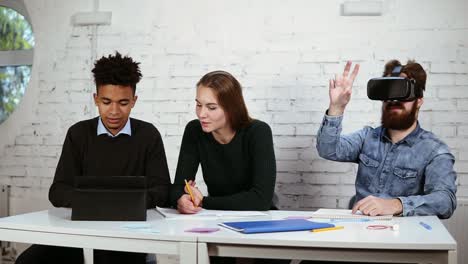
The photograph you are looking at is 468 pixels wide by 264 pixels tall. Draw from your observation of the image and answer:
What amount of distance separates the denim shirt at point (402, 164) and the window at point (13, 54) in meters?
2.55

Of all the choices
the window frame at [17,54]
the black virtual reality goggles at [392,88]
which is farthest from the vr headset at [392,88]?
the window frame at [17,54]

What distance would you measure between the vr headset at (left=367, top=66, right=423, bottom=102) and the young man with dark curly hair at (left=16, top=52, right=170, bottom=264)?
3.12 ft

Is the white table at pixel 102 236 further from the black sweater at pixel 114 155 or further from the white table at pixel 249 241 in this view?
the black sweater at pixel 114 155

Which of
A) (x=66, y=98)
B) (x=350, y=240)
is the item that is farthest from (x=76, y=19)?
(x=350, y=240)

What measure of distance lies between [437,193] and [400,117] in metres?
0.39

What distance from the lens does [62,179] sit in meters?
2.54

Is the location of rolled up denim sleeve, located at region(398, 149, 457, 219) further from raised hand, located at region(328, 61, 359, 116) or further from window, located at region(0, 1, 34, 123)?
window, located at region(0, 1, 34, 123)

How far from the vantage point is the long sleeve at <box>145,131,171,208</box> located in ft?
8.28

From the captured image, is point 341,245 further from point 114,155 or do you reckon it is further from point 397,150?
point 114,155

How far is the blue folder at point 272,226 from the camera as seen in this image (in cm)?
191

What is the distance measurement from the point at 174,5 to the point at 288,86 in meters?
0.90

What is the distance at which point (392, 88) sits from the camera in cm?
247

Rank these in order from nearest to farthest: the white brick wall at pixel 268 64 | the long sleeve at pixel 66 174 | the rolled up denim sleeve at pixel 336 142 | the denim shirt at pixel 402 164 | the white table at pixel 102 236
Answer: the white table at pixel 102 236 → the denim shirt at pixel 402 164 → the long sleeve at pixel 66 174 → the rolled up denim sleeve at pixel 336 142 → the white brick wall at pixel 268 64

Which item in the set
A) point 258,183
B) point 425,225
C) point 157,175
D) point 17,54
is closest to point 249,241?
point 425,225
